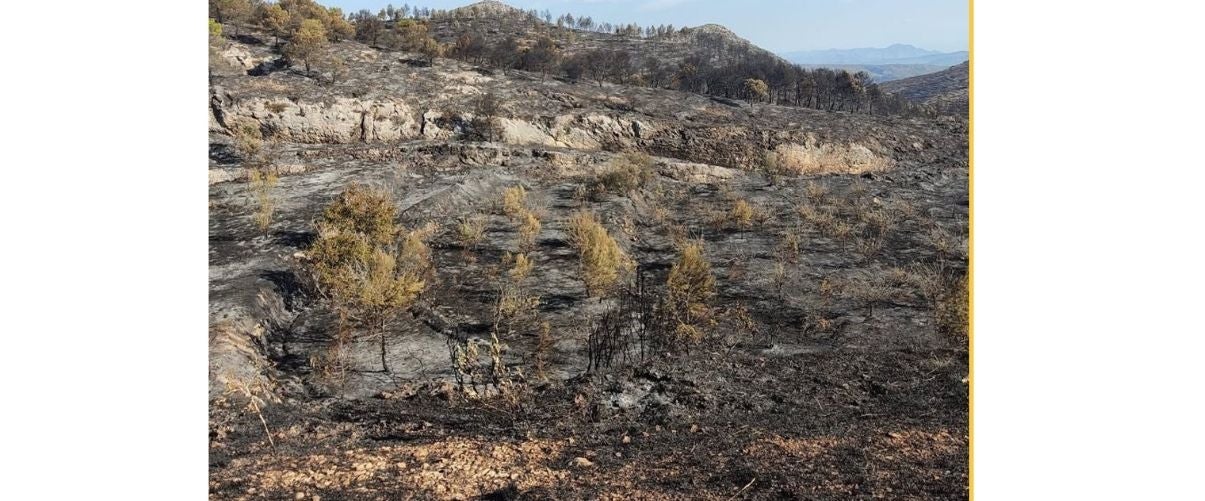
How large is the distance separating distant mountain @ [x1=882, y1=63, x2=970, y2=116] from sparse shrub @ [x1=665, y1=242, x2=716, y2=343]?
6.67 ft

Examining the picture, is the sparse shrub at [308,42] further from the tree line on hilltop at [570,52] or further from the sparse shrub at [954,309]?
the sparse shrub at [954,309]

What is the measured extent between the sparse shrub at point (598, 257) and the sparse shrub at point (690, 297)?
0.38 metres

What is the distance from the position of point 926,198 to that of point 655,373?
261cm

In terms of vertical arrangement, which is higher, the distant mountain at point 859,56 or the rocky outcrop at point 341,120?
the distant mountain at point 859,56

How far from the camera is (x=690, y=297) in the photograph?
4.21 m

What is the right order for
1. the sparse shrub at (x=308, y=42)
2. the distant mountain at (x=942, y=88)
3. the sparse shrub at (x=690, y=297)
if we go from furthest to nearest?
the sparse shrub at (x=308, y=42) < the sparse shrub at (x=690, y=297) < the distant mountain at (x=942, y=88)

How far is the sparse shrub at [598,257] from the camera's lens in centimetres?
437

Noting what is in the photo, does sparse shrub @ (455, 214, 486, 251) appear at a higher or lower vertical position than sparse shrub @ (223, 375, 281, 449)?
higher

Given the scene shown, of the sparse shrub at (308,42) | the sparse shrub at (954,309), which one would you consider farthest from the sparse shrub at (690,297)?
the sparse shrub at (308,42)

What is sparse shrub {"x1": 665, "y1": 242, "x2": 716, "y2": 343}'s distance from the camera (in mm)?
4160

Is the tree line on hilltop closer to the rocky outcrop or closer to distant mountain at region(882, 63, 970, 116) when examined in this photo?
distant mountain at region(882, 63, 970, 116)

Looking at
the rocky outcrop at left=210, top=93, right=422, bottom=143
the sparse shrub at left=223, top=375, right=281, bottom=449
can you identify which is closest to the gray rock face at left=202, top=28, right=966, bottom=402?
the rocky outcrop at left=210, top=93, right=422, bottom=143
